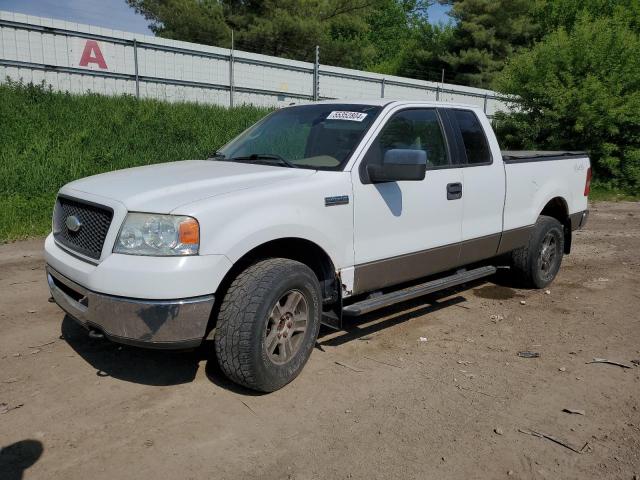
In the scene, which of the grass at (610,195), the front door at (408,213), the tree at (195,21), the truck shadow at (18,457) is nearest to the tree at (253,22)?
the tree at (195,21)

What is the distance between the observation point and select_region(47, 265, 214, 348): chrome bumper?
3154 millimetres

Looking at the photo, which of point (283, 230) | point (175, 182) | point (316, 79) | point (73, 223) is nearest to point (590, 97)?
point (316, 79)

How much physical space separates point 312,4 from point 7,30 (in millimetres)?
17646

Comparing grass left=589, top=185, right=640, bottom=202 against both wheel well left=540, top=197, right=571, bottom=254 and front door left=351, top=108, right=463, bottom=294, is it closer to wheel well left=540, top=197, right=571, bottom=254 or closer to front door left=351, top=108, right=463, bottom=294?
wheel well left=540, top=197, right=571, bottom=254

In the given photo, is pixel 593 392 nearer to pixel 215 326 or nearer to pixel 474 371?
pixel 474 371

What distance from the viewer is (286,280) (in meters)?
3.54

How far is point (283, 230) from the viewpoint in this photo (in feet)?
11.7

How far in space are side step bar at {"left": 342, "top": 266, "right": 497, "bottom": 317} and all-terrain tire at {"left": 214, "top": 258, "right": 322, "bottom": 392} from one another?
0.48 m

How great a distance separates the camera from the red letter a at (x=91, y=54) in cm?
1320

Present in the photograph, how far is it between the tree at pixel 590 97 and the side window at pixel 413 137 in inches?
460

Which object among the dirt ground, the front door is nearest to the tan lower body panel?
the front door

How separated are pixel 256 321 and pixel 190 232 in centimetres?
66

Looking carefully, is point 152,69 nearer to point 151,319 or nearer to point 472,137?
point 472,137

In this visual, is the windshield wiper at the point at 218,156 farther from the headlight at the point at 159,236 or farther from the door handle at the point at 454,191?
the door handle at the point at 454,191
